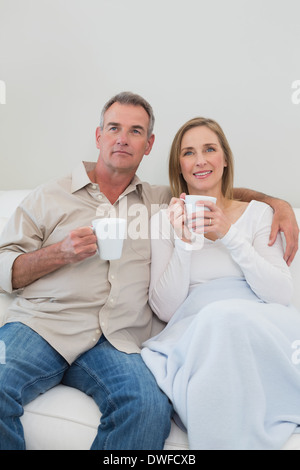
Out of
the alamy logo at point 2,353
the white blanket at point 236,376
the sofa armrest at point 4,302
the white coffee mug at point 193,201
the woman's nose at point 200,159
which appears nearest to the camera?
the white blanket at point 236,376

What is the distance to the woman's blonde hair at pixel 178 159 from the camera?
1594mm

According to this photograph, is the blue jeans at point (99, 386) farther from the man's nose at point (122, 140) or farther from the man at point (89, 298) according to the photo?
the man's nose at point (122, 140)

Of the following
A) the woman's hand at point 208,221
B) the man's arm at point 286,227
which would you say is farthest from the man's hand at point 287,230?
the woman's hand at point 208,221

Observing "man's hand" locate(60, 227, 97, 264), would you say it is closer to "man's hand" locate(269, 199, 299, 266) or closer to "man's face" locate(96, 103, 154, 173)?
"man's face" locate(96, 103, 154, 173)

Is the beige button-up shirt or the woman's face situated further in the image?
the woman's face

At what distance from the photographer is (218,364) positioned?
99cm

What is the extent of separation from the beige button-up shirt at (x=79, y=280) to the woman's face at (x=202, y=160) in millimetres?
234

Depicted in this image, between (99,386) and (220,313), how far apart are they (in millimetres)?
405

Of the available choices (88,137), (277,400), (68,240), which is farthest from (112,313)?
(88,137)

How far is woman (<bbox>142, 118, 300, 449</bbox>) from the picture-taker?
98 cm

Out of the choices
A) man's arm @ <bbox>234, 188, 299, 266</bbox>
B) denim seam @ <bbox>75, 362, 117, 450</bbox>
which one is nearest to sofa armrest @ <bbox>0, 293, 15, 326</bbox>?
denim seam @ <bbox>75, 362, 117, 450</bbox>

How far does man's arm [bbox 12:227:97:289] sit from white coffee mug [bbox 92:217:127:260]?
1.1 inches

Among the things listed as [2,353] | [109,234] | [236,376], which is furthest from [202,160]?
[2,353]

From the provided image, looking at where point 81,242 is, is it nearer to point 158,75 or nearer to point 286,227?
point 286,227
